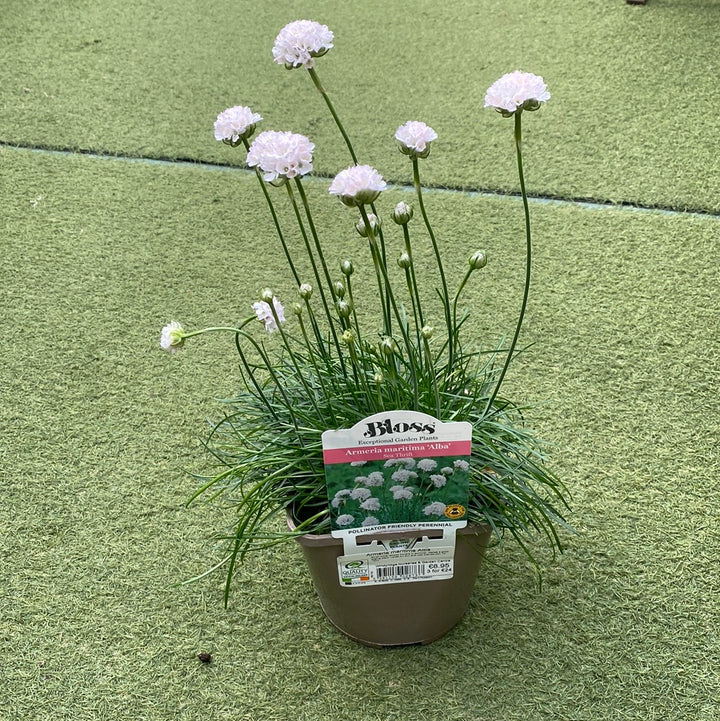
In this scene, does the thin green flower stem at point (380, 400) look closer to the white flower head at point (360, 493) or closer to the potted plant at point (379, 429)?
the potted plant at point (379, 429)

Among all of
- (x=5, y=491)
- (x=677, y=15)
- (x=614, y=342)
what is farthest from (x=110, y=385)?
(x=677, y=15)

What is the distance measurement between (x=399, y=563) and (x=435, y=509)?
0.40 feet

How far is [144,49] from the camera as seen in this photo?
3.11 metres

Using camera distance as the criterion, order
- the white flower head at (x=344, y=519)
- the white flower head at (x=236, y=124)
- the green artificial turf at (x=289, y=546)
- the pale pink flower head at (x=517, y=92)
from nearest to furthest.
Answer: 1. the pale pink flower head at (x=517, y=92)
2. the white flower head at (x=236, y=124)
3. the white flower head at (x=344, y=519)
4. the green artificial turf at (x=289, y=546)

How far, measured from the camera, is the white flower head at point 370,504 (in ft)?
3.66

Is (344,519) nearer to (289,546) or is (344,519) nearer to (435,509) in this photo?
(435,509)

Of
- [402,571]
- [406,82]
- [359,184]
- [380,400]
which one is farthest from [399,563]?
[406,82]

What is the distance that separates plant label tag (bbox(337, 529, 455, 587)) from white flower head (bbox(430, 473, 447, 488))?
101mm

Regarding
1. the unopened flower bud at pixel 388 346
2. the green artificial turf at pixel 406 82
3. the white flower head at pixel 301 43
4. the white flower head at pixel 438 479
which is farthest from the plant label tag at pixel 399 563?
the green artificial turf at pixel 406 82

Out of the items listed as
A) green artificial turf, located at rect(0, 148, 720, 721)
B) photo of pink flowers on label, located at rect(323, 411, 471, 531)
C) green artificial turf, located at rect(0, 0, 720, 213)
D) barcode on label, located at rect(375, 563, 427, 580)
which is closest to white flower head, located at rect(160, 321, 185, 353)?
photo of pink flowers on label, located at rect(323, 411, 471, 531)

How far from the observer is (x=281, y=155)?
37.8 inches

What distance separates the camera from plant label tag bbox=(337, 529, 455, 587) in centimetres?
118

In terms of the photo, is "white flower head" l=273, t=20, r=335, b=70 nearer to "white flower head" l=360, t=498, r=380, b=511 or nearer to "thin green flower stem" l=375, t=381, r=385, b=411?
"thin green flower stem" l=375, t=381, r=385, b=411

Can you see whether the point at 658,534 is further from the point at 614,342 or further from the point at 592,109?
→ the point at 592,109
